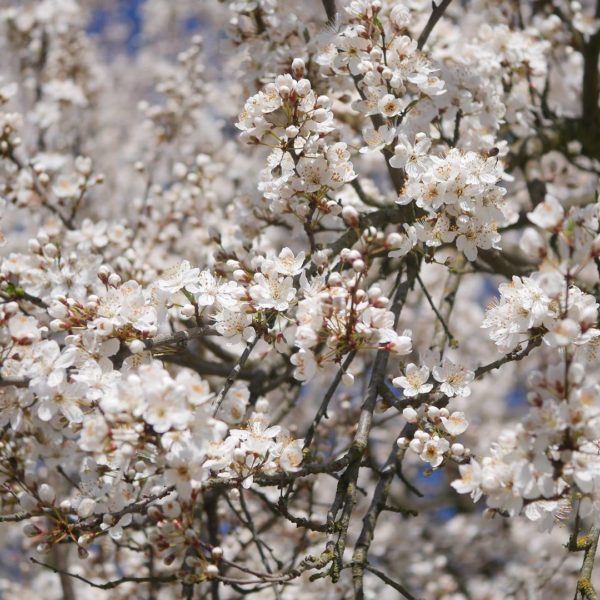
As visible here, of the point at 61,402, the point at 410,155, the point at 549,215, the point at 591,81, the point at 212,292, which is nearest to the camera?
the point at 549,215

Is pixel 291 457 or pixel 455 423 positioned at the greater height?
pixel 455 423

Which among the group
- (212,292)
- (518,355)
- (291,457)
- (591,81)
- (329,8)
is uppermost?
(329,8)

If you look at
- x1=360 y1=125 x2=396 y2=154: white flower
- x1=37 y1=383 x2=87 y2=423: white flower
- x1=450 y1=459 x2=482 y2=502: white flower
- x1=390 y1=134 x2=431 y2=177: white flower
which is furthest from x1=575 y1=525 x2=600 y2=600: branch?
x1=37 y1=383 x2=87 y2=423: white flower

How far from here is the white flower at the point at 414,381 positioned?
2.21 meters

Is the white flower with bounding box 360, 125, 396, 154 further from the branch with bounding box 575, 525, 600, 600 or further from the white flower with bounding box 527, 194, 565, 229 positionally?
the branch with bounding box 575, 525, 600, 600

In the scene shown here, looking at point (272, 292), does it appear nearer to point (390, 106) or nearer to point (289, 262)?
point (289, 262)

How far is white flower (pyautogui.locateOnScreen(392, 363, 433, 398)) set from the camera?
7.24ft

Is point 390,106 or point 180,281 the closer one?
point 180,281

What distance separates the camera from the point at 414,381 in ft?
7.32

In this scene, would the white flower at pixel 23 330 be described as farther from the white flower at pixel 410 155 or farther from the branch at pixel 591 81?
the branch at pixel 591 81

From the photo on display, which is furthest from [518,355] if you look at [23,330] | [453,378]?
[23,330]

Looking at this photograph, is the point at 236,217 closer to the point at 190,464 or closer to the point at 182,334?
the point at 182,334

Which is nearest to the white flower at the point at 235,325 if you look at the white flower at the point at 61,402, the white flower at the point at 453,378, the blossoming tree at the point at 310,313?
the blossoming tree at the point at 310,313

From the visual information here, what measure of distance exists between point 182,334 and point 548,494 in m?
1.16
